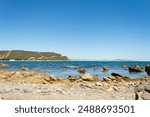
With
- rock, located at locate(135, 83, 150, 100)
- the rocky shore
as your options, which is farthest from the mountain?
rock, located at locate(135, 83, 150, 100)

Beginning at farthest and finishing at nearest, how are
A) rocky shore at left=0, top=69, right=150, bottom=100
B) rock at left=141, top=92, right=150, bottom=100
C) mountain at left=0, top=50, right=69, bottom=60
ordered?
mountain at left=0, top=50, right=69, bottom=60 → rocky shore at left=0, top=69, right=150, bottom=100 → rock at left=141, top=92, right=150, bottom=100

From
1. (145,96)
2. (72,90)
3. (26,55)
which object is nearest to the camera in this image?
(145,96)

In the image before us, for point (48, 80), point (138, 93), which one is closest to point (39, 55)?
point (48, 80)

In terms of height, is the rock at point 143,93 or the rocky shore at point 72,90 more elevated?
the rock at point 143,93

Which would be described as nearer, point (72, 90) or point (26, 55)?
point (72, 90)

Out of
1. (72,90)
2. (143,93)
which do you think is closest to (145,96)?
(143,93)

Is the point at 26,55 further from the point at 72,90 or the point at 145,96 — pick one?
the point at 145,96

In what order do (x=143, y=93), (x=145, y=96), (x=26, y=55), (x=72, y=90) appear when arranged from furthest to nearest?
(x=26, y=55)
(x=72, y=90)
(x=143, y=93)
(x=145, y=96)

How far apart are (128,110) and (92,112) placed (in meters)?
0.73

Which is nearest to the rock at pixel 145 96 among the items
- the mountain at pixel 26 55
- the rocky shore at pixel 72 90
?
the rocky shore at pixel 72 90

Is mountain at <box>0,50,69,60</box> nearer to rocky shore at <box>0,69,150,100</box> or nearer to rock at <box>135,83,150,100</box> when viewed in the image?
rocky shore at <box>0,69,150,100</box>

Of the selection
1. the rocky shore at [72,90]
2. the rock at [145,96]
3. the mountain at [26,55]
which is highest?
the mountain at [26,55]

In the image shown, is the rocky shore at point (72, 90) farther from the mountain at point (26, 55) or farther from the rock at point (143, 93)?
the mountain at point (26, 55)

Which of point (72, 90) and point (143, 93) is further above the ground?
point (143, 93)
